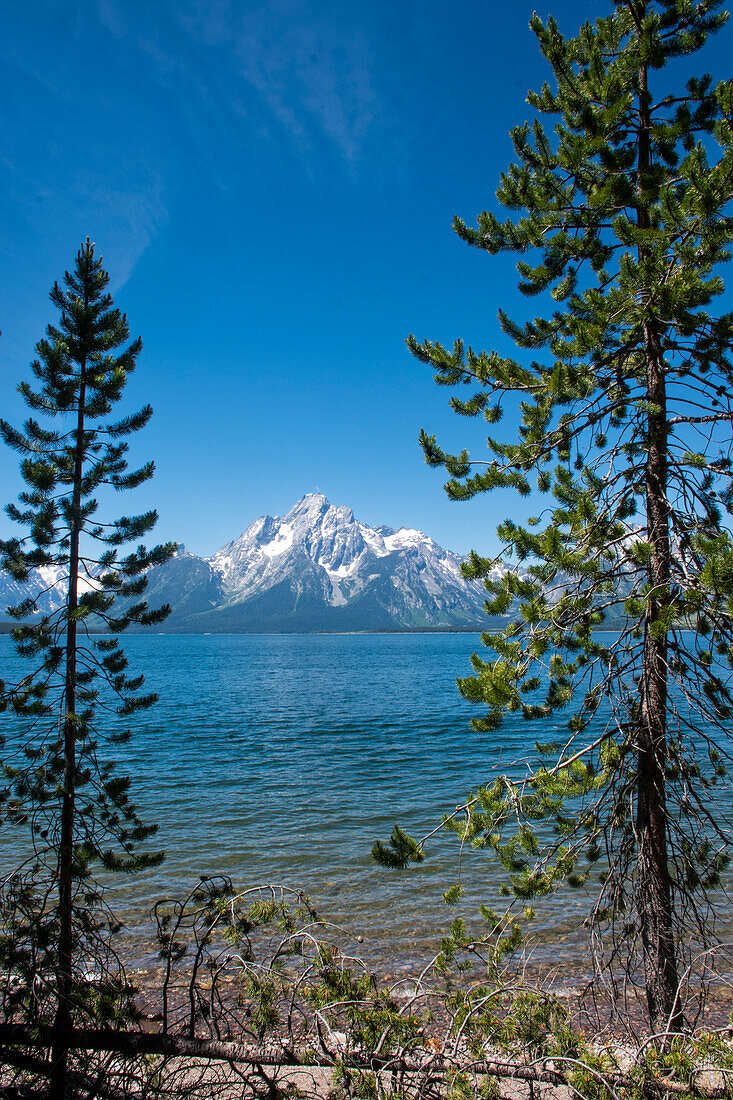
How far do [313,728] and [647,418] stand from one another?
33830mm

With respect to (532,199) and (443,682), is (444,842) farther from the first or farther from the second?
(443,682)

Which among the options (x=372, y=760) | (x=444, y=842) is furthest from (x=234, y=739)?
(x=444, y=842)

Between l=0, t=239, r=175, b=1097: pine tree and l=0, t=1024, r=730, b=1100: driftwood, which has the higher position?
l=0, t=239, r=175, b=1097: pine tree

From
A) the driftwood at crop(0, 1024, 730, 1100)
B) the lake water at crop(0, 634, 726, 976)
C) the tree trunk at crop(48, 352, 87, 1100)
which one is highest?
the tree trunk at crop(48, 352, 87, 1100)

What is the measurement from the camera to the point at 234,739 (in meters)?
33.5

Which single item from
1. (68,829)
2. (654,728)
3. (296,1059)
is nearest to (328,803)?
(68,829)

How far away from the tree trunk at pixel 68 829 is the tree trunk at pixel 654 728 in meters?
5.83

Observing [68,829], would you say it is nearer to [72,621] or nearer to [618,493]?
[72,621]

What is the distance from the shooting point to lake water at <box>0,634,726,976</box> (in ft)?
38.8

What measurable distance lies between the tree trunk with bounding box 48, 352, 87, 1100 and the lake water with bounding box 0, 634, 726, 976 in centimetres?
492

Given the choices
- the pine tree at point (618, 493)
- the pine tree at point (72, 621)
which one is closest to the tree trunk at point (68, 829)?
the pine tree at point (72, 621)

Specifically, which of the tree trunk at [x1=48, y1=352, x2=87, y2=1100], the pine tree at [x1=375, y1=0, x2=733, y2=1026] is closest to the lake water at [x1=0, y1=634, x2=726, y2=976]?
the pine tree at [x1=375, y1=0, x2=733, y2=1026]

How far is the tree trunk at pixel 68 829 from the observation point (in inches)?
220

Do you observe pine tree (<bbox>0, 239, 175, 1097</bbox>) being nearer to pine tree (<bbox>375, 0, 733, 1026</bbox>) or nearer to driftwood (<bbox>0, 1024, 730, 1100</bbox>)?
driftwood (<bbox>0, 1024, 730, 1100</bbox>)
